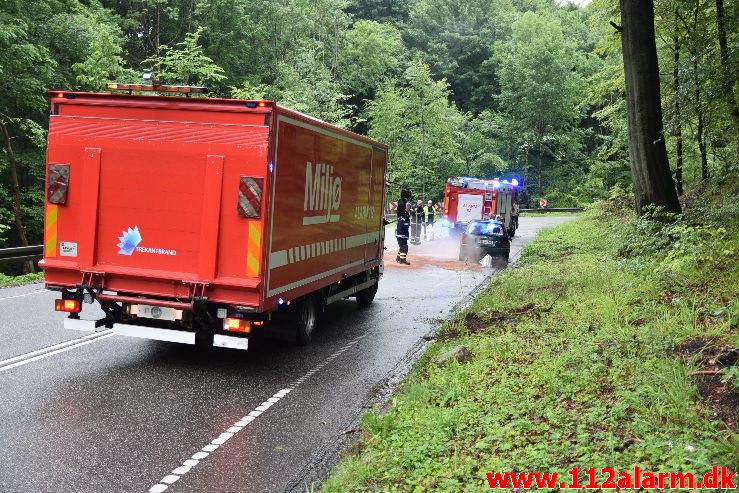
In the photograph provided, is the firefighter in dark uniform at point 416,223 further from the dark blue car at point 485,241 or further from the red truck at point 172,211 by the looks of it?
the red truck at point 172,211

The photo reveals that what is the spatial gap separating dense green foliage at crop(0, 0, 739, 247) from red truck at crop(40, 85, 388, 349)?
943 cm

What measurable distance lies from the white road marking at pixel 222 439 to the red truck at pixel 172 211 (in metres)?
0.87

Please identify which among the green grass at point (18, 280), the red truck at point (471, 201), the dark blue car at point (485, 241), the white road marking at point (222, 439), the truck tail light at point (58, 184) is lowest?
the green grass at point (18, 280)

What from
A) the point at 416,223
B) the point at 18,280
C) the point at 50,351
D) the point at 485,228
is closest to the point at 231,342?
the point at 50,351

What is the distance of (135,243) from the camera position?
8008mm

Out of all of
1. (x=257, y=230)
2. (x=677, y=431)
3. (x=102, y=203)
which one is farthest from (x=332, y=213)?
(x=677, y=431)

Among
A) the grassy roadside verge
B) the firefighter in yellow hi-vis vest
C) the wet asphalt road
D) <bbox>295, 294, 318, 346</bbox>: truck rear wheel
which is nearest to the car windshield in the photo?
the firefighter in yellow hi-vis vest

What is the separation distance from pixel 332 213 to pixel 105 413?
4.86m

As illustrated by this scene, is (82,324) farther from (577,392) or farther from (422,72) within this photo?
(422,72)

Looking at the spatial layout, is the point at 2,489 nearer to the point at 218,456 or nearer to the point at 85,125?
the point at 218,456

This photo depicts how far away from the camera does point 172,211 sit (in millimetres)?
7906

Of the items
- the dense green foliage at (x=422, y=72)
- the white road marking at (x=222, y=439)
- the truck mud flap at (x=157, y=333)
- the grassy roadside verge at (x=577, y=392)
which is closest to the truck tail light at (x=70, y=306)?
Result: the truck mud flap at (x=157, y=333)

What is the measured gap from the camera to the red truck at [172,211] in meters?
7.73

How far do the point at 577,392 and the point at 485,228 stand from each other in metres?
16.2
